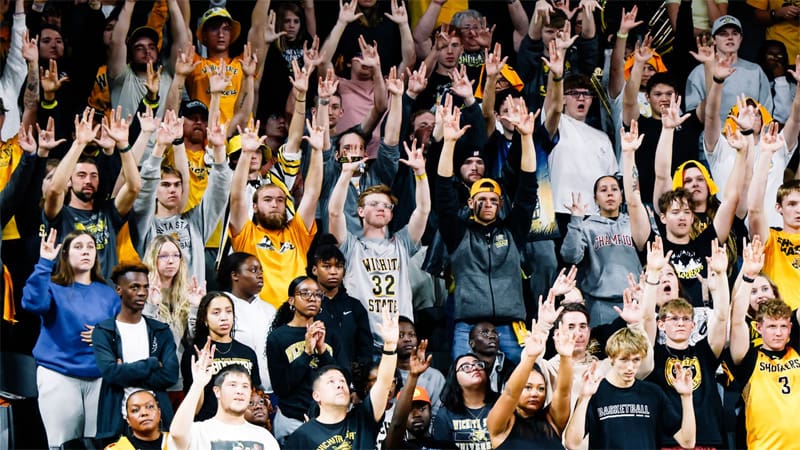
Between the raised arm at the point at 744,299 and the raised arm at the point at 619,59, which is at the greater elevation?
the raised arm at the point at 619,59

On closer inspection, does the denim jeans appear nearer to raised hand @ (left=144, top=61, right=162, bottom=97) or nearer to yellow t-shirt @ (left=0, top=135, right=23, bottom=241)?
raised hand @ (left=144, top=61, right=162, bottom=97)

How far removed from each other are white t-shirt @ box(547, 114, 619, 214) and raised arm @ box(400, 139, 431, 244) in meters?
1.09

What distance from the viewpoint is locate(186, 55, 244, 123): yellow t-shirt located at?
11805 millimetres

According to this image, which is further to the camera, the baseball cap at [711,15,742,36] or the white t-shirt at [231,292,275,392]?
the baseball cap at [711,15,742,36]

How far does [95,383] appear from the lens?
940 cm

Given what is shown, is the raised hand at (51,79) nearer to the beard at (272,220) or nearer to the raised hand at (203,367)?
the beard at (272,220)

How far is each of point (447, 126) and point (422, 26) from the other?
2.10 meters

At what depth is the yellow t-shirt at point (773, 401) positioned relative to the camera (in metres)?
9.73

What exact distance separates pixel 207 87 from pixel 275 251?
1977 mm

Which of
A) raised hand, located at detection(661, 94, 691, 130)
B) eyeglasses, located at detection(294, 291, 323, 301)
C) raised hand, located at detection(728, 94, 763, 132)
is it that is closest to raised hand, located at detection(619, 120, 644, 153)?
raised hand, located at detection(661, 94, 691, 130)

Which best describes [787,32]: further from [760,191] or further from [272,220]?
[272,220]

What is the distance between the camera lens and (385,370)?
29.7ft

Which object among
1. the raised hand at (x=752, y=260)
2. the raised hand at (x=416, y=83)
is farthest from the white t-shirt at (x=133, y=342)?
the raised hand at (x=752, y=260)

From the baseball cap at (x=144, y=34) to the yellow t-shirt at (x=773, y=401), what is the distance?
4781 mm
